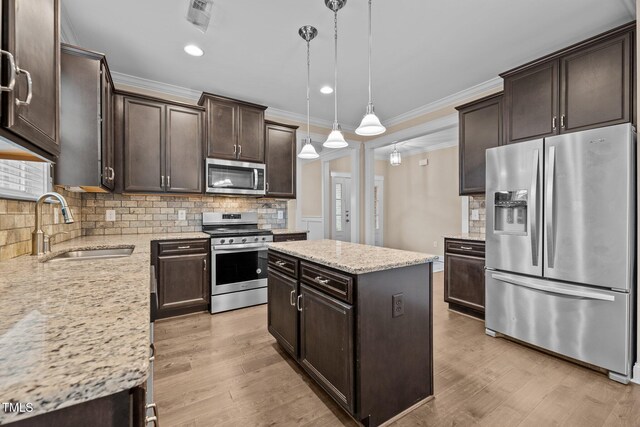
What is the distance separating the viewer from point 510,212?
254cm

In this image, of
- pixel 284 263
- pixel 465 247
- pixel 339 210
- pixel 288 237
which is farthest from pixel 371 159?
pixel 284 263

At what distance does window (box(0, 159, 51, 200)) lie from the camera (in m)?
1.54

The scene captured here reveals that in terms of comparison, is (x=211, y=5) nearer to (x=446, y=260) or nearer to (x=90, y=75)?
(x=90, y=75)

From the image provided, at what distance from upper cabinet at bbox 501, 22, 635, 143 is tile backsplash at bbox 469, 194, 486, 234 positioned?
1.09 metres

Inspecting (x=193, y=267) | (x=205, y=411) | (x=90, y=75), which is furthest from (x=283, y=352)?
(x=90, y=75)

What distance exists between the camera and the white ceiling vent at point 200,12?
204 centimetres

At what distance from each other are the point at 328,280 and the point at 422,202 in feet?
18.7

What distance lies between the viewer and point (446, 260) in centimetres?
334

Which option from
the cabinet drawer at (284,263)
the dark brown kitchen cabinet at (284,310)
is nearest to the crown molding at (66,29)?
the cabinet drawer at (284,263)

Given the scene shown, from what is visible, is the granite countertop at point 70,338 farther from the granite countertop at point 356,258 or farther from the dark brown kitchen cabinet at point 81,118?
the dark brown kitchen cabinet at point 81,118

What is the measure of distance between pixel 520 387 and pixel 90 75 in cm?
394

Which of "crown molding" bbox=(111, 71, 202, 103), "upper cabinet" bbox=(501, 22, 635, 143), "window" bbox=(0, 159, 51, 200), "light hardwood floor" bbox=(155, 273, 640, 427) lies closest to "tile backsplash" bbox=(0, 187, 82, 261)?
"window" bbox=(0, 159, 51, 200)

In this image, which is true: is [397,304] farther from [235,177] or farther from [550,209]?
[235,177]

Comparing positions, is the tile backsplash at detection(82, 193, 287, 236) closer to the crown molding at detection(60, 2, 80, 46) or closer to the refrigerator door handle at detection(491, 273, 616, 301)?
the crown molding at detection(60, 2, 80, 46)
